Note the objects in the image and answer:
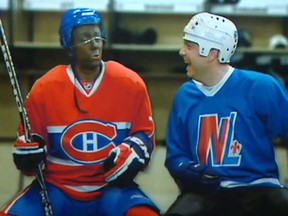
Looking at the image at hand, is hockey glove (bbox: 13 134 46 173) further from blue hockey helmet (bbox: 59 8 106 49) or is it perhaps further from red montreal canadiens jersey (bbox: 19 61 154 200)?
blue hockey helmet (bbox: 59 8 106 49)

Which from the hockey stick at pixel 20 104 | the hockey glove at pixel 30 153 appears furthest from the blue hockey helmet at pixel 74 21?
the hockey glove at pixel 30 153

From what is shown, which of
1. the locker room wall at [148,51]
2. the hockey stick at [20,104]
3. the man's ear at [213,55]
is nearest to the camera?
the hockey stick at [20,104]

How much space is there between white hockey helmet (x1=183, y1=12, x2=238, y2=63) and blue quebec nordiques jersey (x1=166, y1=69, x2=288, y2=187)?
0.10 m

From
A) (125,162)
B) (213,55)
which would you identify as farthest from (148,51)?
(125,162)

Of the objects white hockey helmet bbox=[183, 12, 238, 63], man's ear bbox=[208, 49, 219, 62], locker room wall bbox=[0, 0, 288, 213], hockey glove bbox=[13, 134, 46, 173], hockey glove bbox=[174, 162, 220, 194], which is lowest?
locker room wall bbox=[0, 0, 288, 213]

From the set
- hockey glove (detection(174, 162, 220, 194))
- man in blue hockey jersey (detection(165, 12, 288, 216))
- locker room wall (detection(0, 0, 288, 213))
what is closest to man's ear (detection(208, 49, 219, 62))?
man in blue hockey jersey (detection(165, 12, 288, 216))

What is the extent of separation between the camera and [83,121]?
190 cm

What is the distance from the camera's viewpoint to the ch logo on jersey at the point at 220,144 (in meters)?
1.91

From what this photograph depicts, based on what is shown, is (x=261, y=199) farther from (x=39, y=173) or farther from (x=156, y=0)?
(x=156, y=0)

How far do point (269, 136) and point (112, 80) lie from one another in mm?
436

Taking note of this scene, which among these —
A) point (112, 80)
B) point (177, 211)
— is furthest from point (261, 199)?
point (112, 80)

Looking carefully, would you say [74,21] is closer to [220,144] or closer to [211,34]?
[211,34]

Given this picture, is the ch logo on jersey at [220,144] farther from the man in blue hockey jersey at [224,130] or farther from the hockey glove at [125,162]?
the hockey glove at [125,162]

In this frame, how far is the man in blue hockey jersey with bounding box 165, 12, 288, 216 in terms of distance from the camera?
1.89 metres
